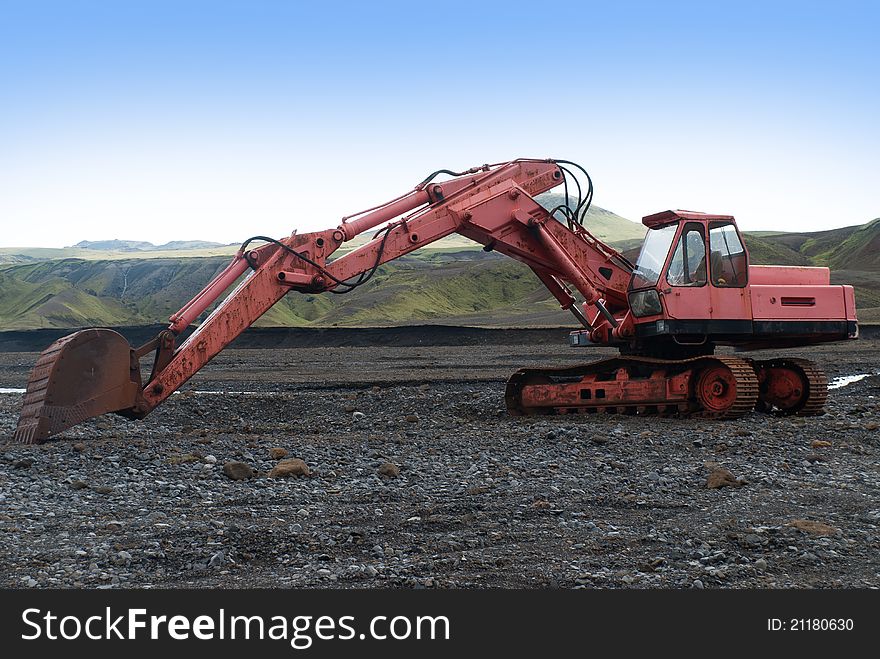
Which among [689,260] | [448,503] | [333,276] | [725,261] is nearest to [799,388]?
[725,261]

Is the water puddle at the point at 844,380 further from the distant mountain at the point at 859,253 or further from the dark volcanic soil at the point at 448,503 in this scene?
the distant mountain at the point at 859,253

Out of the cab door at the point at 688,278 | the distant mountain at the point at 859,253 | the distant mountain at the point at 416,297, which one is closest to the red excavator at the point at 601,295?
the cab door at the point at 688,278

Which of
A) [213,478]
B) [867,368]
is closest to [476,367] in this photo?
[867,368]

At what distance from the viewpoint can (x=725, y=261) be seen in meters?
13.1

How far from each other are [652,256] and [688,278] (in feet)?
2.04

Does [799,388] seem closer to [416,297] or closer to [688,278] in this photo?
[688,278]

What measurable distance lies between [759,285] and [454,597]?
9.48m

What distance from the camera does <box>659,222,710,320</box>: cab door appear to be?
42.3 feet

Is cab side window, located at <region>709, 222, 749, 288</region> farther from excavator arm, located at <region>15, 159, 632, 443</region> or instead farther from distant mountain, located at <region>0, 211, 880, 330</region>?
distant mountain, located at <region>0, 211, 880, 330</region>

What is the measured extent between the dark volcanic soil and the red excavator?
24.0 inches

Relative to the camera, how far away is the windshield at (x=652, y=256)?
1309 centimetres

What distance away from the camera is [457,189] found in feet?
45.2

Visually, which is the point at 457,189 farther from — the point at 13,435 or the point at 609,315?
the point at 13,435

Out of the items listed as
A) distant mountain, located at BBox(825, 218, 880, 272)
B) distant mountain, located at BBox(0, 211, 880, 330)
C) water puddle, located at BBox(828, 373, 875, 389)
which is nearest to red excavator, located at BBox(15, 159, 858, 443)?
water puddle, located at BBox(828, 373, 875, 389)
